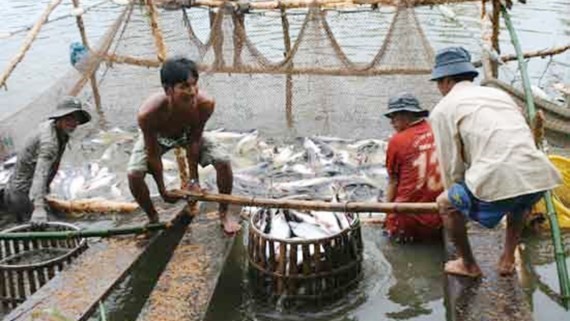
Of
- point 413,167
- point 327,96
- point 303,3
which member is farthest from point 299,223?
point 303,3

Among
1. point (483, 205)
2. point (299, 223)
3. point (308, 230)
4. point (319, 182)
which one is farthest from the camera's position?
point (319, 182)

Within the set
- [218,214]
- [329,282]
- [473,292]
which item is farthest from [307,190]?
[473,292]

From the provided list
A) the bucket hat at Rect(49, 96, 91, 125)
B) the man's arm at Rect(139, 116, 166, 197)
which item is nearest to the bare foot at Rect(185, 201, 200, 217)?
the man's arm at Rect(139, 116, 166, 197)

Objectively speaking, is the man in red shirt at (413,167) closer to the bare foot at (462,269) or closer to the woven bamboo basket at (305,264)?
the woven bamboo basket at (305,264)

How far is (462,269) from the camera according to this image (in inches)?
191

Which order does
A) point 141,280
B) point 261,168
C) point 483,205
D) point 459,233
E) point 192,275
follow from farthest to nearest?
point 261,168 → point 141,280 → point 192,275 → point 459,233 → point 483,205

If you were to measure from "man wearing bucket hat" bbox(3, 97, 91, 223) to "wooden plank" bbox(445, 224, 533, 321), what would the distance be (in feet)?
12.6

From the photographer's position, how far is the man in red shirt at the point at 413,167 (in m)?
6.00

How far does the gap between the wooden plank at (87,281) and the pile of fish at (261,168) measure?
7.23 ft

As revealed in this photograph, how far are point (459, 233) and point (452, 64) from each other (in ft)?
3.72

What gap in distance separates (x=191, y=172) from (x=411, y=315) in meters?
2.28

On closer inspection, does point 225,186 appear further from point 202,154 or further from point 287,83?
point 287,83

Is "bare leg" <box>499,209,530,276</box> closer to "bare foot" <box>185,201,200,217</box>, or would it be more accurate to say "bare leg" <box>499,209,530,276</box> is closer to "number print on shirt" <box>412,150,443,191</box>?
"number print on shirt" <box>412,150,443,191</box>

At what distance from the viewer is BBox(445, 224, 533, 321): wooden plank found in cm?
441
